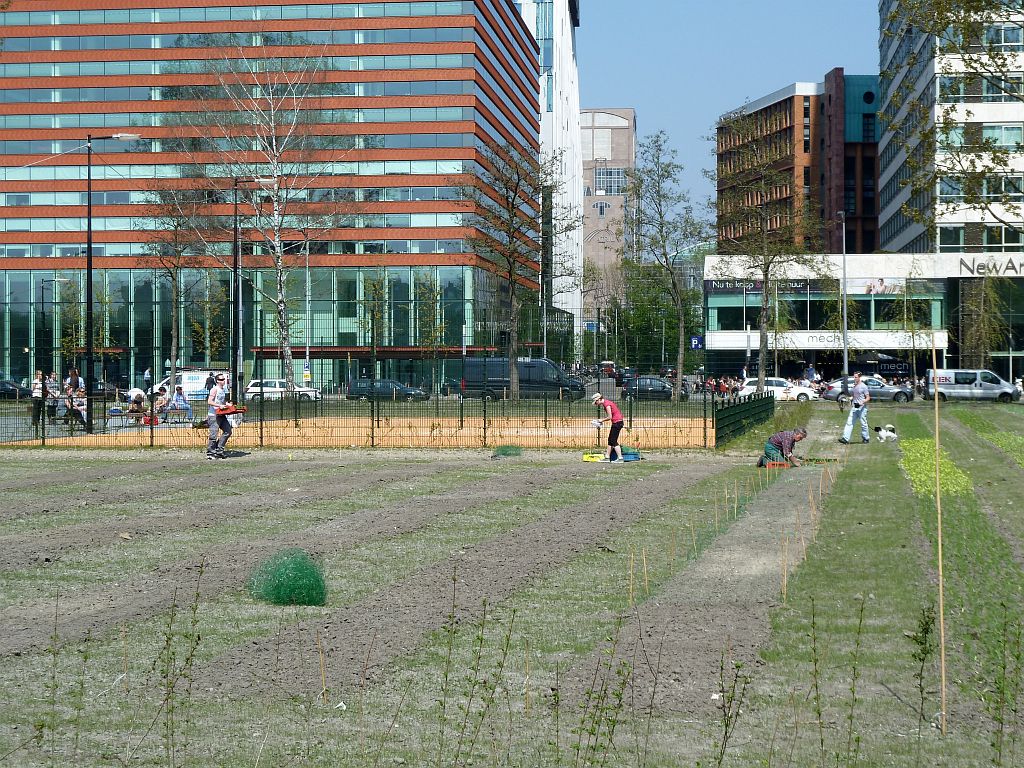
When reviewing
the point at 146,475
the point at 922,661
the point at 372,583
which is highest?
the point at 922,661

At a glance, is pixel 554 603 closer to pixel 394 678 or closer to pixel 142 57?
pixel 394 678

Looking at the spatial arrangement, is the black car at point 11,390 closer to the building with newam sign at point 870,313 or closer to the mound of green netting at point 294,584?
the mound of green netting at point 294,584

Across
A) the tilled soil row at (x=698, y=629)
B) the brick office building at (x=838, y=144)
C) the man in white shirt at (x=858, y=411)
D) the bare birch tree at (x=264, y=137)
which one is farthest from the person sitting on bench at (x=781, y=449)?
the brick office building at (x=838, y=144)

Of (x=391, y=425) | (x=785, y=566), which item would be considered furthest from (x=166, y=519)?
(x=391, y=425)

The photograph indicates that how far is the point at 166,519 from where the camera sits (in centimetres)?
1742

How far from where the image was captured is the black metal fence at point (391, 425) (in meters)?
34.1

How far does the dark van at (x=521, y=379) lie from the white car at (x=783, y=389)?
16.6 metres

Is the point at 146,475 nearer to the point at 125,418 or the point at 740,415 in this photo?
the point at 740,415

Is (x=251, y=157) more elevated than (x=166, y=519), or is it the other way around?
(x=251, y=157)

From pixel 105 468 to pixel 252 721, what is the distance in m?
21.1

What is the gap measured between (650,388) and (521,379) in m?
11.9

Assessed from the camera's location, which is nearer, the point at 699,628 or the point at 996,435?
the point at 699,628

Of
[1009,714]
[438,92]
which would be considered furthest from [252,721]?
[438,92]

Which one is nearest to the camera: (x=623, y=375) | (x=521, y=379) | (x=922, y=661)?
(x=922, y=661)
